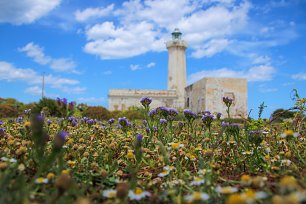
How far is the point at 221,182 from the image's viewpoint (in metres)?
2.05

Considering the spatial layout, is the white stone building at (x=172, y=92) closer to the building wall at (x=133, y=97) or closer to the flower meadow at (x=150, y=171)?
the building wall at (x=133, y=97)

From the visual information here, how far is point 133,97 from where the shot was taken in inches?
1406

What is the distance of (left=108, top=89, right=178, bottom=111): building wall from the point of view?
1401 inches

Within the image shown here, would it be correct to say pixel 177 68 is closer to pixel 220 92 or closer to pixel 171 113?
pixel 220 92

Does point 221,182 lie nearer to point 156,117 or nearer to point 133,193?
point 133,193

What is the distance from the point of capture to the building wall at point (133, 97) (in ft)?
117

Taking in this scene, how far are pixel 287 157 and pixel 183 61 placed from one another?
35263 mm

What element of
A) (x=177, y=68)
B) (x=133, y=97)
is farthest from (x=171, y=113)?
(x=177, y=68)

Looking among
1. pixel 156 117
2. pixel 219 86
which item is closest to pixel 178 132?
pixel 156 117

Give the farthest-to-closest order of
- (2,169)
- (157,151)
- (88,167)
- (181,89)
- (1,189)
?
(181,89), (157,151), (88,167), (2,169), (1,189)

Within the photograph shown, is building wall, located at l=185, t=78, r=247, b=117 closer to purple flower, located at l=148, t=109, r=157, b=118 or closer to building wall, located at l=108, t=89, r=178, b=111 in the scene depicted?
building wall, located at l=108, t=89, r=178, b=111

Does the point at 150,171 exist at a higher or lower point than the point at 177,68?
lower

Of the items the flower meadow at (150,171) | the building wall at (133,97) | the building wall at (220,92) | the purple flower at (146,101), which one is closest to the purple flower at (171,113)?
the flower meadow at (150,171)

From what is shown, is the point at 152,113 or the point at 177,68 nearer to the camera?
the point at 152,113
